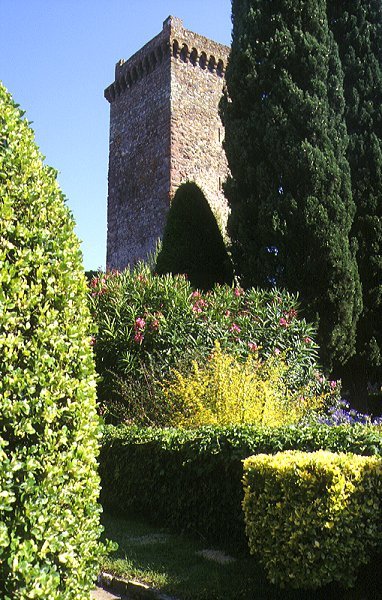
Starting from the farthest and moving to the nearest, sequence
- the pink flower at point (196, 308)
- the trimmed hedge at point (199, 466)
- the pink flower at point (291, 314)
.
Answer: the pink flower at point (291, 314), the pink flower at point (196, 308), the trimmed hedge at point (199, 466)

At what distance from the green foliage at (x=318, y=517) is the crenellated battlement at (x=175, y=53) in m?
18.0

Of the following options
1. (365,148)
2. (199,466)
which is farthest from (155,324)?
(365,148)

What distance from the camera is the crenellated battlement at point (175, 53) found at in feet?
64.6

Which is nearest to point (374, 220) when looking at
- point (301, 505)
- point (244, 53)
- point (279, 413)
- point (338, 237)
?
point (338, 237)

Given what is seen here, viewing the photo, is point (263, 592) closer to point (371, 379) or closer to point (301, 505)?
point (301, 505)

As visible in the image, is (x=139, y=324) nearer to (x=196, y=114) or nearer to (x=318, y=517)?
(x=318, y=517)

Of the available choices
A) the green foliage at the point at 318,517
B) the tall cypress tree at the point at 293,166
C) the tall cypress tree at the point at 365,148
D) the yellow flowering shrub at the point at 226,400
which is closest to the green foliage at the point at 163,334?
the yellow flowering shrub at the point at 226,400

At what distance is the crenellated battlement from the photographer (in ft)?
64.6

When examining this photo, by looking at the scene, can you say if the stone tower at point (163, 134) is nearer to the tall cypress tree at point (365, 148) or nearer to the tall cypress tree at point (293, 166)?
the tall cypress tree at point (365, 148)

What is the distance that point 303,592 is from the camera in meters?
4.00

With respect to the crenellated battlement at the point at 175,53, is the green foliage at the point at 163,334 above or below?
below

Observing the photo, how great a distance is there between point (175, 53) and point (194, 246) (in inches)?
386

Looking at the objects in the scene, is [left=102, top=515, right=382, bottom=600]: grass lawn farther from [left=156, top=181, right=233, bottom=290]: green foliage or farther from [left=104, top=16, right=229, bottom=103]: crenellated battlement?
Result: [left=104, top=16, right=229, bottom=103]: crenellated battlement

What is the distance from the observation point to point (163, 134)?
19312 millimetres
